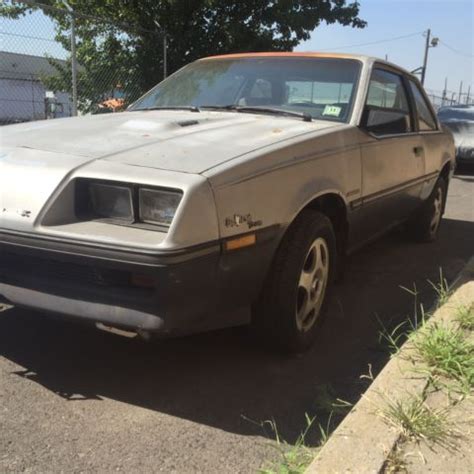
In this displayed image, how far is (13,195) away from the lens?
2.60 meters

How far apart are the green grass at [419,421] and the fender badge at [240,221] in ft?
3.09

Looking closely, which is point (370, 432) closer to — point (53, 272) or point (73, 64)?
point (53, 272)

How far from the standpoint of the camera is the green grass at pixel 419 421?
7.37 feet

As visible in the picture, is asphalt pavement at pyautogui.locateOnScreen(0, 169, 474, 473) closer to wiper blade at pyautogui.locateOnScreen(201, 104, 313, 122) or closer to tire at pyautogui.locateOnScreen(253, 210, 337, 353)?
tire at pyautogui.locateOnScreen(253, 210, 337, 353)

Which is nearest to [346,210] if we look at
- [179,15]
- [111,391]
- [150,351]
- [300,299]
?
[300,299]

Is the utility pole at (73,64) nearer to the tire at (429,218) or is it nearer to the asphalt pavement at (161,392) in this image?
the tire at (429,218)

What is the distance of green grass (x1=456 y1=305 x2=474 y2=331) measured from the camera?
3.25 meters

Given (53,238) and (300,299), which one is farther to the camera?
(300,299)

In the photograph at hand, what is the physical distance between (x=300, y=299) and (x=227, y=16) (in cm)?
900

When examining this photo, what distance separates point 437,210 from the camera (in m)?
6.11

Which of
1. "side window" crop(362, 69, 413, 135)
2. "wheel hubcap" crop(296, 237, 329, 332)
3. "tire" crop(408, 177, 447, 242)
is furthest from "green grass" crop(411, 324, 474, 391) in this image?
"tire" crop(408, 177, 447, 242)

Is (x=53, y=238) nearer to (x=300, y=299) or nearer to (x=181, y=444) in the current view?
(x=181, y=444)

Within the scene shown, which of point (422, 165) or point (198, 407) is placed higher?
point (422, 165)

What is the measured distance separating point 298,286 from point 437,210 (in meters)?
3.51
